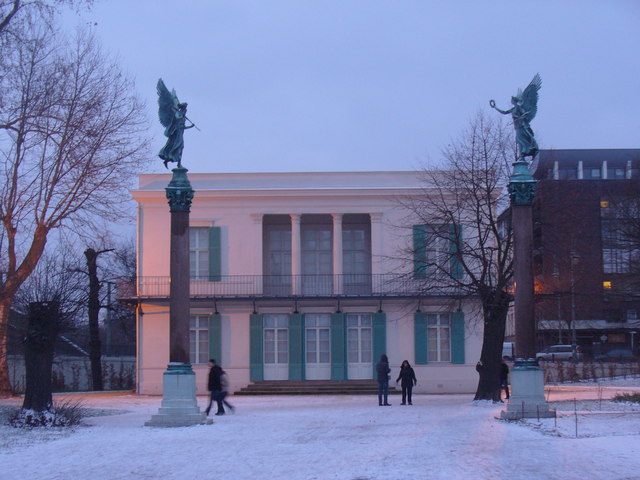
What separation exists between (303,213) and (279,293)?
3648 mm

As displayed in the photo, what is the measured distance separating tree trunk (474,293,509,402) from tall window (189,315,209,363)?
46.8 feet

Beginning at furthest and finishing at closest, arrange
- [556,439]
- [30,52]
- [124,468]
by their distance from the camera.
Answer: [30,52] → [556,439] → [124,468]

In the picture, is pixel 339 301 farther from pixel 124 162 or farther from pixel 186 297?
pixel 186 297

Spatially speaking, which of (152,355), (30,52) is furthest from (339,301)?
(30,52)

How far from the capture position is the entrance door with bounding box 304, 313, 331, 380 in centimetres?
3684

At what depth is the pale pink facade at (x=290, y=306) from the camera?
36625 millimetres

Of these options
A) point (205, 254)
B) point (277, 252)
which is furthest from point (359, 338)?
point (205, 254)

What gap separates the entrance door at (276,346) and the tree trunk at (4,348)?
33.0 feet

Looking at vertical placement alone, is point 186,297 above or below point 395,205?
below

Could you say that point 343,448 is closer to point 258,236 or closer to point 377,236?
point 377,236

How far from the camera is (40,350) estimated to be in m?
20.6

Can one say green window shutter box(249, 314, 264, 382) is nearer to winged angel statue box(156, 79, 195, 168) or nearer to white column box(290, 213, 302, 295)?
white column box(290, 213, 302, 295)

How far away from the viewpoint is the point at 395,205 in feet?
121

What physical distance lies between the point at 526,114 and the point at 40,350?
12.8m
